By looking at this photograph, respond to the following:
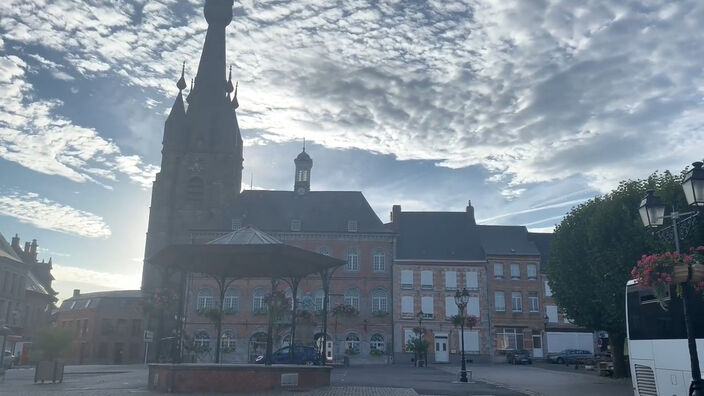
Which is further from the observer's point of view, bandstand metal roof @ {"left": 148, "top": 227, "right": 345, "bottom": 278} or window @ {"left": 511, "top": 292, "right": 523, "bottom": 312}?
window @ {"left": 511, "top": 292, "right": 523, "bottom": 312}

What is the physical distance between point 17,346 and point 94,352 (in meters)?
15.1

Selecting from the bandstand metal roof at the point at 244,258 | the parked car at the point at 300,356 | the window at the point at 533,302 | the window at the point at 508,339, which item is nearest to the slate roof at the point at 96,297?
the parked car at the point at 300,356

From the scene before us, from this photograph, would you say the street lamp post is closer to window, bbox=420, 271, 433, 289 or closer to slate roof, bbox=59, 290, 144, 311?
window, bbox=420, 271, 433, 289

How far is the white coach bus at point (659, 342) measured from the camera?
12406 mm

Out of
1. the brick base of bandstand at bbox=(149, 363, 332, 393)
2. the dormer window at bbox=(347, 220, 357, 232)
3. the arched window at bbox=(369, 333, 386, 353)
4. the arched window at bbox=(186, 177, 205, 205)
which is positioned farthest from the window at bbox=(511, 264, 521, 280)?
the brick base of bandstand at bbox=(149, 363, 332, 393)

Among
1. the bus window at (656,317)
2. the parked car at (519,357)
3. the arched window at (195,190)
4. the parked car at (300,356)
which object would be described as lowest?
the parked car at (519,357)

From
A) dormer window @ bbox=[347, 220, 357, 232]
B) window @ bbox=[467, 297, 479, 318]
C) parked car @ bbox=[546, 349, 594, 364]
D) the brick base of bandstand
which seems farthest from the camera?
dormer window @ bbox=[347, 220, 357, 232]

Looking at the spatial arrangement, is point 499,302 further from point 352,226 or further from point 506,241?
point 352,226

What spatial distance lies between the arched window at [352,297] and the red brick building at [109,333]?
2603 cm

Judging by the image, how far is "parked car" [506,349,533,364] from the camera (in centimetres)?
4562

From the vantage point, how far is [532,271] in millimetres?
50562

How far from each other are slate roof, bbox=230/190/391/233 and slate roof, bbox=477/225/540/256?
9.97 metres

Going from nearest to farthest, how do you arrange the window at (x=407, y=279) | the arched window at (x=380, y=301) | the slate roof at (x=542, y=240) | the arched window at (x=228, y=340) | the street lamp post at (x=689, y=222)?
the street lamp post at (x=689, y=222) < the arched window at (x=228, y=340) < the arched window at (x=380, y=301) < the window at (x=407, y=279) < the slate roof at (x=542, y=240)

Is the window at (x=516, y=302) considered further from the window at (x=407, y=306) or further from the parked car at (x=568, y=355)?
the window at (x=407, y=306)
